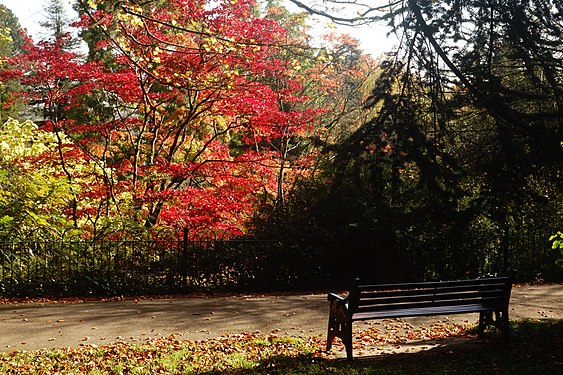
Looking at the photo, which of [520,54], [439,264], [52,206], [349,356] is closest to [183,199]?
[52,206]

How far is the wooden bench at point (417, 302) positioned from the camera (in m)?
6.27

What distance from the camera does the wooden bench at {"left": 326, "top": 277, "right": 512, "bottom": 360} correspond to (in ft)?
20.6

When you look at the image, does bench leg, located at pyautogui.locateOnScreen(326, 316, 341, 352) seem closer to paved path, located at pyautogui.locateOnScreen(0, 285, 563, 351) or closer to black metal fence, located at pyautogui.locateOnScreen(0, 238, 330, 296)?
paved path, located at pyautogui.locateOnScreen(0, 285, 563, 351)

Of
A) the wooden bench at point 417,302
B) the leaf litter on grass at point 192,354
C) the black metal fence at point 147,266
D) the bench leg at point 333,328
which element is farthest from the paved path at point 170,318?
the wooden bench at point 417,302

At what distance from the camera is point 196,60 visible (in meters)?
12.3

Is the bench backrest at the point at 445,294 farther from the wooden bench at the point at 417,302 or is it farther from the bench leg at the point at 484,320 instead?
the bench leg at the point at 484,320

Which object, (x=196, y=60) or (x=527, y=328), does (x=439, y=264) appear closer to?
(x=527, y=328)

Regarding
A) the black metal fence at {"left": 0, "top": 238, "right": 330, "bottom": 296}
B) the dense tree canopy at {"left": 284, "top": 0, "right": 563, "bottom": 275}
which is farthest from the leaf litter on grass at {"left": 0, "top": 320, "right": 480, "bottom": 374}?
the black metal fence at {"left": 0, "top": 238, "right": 330, "bottom": 296}

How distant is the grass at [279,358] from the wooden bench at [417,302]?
0.33 metres

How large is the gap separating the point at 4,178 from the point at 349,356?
8553 mm

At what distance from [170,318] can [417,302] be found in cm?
370

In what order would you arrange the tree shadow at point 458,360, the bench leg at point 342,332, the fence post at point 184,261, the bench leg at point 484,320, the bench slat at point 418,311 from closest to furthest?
the tree shadow at point 458,360 → the bench leg at point 342,332 → the bench slat at point 418,311 → the bench leg at point 484,320 → the fence post at point 184,261

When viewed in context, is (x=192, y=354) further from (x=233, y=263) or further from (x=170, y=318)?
(x=233, y=263)

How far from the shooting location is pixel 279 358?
6258 mm
